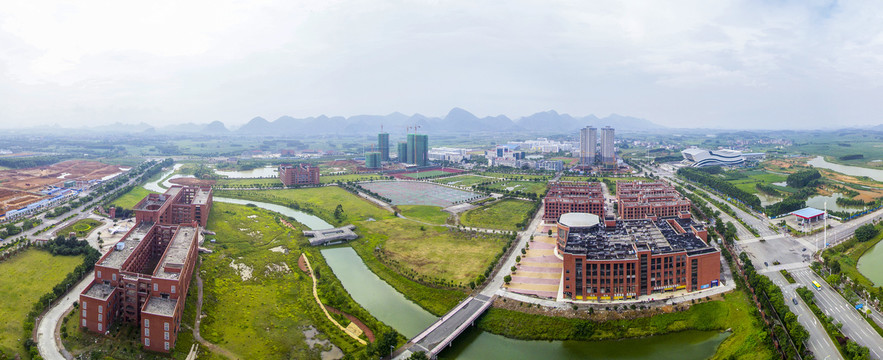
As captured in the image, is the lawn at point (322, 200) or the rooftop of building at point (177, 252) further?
the lawn at point (322, 200)

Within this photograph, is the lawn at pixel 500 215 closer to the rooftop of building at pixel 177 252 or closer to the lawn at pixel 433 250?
the lawn at pixel 433 250

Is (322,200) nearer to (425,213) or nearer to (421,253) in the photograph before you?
(425,213)

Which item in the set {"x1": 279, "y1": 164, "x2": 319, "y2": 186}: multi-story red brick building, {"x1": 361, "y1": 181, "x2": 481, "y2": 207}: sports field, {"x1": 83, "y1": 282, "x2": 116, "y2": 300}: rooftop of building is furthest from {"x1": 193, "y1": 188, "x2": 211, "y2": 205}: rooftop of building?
{"x1": 279, "y1": 164, "x2": 319, "y2": 186}: multi-story red brick building

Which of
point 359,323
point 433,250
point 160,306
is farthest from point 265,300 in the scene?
point 433,250

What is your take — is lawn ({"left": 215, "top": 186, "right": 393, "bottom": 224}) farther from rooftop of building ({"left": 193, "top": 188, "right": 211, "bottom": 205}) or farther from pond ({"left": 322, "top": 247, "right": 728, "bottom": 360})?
pond ({"left": 322, "top": 247, "right": 728, "bottom": 360})

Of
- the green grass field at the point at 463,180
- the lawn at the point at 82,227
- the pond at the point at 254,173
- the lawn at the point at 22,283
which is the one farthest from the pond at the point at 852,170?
the lawn at the point at 82,227
